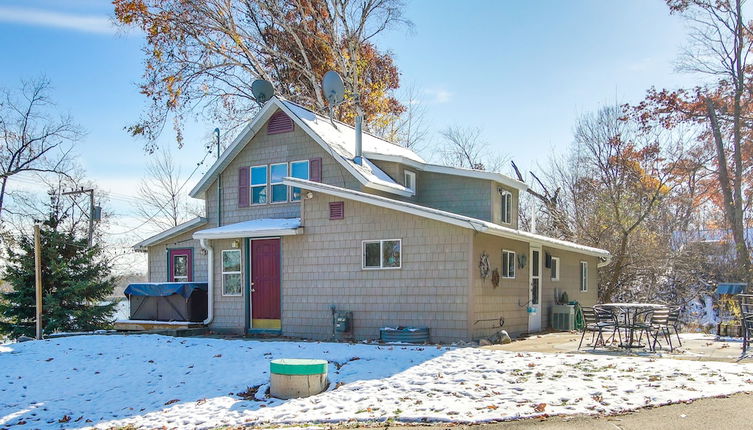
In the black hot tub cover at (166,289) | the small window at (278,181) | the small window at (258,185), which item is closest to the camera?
the black hot tub cover at (166,289)

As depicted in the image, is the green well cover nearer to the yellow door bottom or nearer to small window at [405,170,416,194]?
the yellow door bottom

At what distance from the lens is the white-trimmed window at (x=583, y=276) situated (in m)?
20.2

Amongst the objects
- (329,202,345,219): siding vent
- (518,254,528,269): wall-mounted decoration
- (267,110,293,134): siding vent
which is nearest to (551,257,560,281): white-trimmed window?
(518,254,528,269): wall-mounted decoration

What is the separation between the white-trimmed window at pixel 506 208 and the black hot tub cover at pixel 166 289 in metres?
8.22

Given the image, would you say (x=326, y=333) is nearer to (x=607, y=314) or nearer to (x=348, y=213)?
(x=348, y=213)

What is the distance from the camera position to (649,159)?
2609 centimetres

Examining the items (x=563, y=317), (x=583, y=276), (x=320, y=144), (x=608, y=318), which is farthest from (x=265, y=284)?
(x=583, y=276)

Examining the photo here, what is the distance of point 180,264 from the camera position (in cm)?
1919

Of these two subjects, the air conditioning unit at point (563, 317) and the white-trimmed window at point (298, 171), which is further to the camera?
the air conditioning unit at point (563, 317)

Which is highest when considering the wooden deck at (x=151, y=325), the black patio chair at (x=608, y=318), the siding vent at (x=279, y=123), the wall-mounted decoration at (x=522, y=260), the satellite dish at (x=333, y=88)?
the satellite dish at (x=333, y=88)

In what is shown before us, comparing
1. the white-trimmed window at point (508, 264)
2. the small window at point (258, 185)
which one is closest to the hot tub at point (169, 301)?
the small window at point (258, 185)

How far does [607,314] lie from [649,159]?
16.3 meters

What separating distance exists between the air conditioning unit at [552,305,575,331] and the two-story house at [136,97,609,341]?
292mm

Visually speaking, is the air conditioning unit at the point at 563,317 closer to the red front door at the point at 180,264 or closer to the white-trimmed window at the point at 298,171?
the white-trimmed window at the point at 298,171
